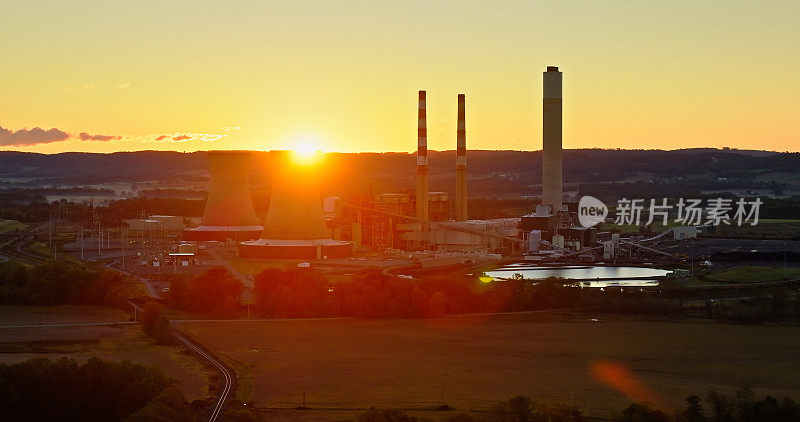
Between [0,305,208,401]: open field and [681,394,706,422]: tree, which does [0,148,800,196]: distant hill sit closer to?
[0,305,208,401]: open field

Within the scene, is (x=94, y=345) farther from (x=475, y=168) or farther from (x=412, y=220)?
(x=475, y=168)

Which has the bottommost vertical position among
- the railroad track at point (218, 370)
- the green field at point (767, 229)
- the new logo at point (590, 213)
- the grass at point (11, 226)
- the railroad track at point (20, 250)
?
the railroad track at point (218, 370)

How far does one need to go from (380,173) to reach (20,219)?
6167 centimetres

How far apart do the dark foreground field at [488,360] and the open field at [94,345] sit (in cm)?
83

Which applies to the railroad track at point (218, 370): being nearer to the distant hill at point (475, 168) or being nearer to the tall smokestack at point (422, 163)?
the tall smokestack at point (422, 163)

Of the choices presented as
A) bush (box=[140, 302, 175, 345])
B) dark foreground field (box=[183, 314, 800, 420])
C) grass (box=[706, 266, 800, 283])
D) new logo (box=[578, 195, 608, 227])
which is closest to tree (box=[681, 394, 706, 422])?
dark foreground field (box=[183, 314, 800, 420])

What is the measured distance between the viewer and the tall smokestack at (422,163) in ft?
145

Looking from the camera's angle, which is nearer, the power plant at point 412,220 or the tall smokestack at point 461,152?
the power plant at point 412,220

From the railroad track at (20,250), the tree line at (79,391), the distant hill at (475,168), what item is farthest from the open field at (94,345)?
the distant hill at (475,168)

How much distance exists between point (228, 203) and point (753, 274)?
67.0 feet

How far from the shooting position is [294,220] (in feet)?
126

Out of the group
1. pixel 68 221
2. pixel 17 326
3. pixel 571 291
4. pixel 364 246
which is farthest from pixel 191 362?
pixel 68 221

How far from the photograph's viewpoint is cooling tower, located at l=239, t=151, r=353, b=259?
38.0 m

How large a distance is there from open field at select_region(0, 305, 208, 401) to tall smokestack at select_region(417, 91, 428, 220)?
2057 cm
